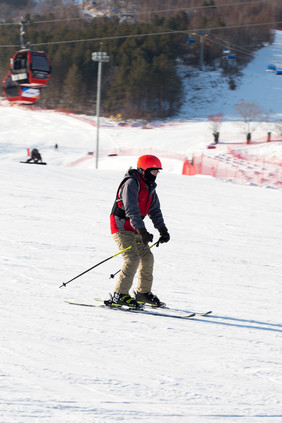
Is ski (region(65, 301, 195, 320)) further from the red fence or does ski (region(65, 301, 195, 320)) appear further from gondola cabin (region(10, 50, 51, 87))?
gondola cabin (region(10, 50, 51, 87))

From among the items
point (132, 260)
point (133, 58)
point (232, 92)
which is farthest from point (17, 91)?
point (232, 92)

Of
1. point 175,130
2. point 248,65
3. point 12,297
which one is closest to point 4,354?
point 12,297

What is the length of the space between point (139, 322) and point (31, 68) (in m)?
21.9

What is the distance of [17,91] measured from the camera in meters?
29.3

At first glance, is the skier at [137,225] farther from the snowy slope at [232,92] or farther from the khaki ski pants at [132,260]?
the snowy slope at [232,92]

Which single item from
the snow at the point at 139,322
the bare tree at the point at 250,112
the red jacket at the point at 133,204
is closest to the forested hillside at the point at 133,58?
the bare tree at the point at 250,112

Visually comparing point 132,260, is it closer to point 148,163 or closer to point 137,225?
point 137,225

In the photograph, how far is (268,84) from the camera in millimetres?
68500

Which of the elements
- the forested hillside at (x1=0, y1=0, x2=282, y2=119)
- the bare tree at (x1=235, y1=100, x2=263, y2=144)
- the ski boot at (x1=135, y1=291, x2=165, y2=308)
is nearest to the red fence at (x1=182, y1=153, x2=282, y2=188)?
the ski boot at (x1=135, y1=291, x2=165, y2=308)

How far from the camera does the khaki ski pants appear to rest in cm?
541

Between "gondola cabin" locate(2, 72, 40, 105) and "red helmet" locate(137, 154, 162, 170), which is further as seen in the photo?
"gondola cabin" locate(2, 72, 40, 105)

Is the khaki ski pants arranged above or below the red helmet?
below

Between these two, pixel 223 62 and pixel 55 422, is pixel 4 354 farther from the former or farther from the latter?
pixel 223 62

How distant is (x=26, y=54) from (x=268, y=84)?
157 ft
